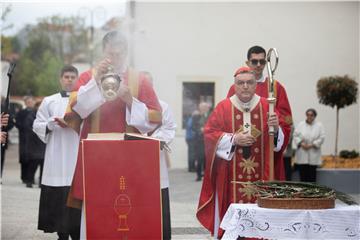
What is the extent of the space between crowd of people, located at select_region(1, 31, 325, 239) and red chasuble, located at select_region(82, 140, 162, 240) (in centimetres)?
57

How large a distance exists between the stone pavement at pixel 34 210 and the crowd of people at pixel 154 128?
3.74ft

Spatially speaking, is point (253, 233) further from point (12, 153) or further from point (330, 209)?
point (12, 153)

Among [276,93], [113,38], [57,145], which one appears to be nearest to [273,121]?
[276,93]

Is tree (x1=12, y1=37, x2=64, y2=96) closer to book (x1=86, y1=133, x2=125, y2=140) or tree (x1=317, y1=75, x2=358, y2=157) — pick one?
tree (x1=317, y1=75, x2=358, y2=157)

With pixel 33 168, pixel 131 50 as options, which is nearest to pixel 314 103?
pixel 33 168

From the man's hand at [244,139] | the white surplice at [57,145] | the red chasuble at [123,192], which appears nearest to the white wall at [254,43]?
the white surplice at [57,145]

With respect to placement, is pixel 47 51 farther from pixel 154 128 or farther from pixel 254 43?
pixel 154 128

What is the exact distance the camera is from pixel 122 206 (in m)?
5.13

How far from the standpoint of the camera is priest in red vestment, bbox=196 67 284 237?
6723 mm

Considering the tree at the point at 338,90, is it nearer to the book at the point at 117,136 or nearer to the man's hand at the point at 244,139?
the man's hand at the point at 244,139

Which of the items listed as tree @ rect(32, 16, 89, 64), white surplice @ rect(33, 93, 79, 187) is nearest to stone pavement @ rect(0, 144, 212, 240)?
white surplice @ rect(33, 93, 79, 187)

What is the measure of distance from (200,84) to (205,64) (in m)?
0.60

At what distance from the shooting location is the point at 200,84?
20516 mm

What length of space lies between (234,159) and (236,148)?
4.0 inches
